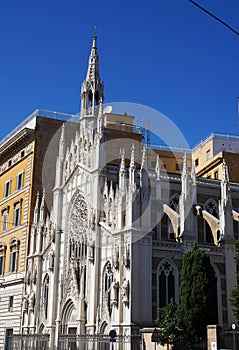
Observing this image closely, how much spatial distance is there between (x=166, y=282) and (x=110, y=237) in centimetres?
481

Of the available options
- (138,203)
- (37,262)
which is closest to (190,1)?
(138,203)

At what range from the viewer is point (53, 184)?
48.6 m

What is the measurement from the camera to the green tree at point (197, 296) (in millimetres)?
27859

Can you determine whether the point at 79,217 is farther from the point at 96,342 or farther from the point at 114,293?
the point at 96,342

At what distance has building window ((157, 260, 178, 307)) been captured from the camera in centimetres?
3294

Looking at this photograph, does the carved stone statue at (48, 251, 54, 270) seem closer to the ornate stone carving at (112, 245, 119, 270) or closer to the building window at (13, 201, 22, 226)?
the building window at (13, 201, 22, 226)

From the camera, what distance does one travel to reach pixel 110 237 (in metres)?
35.0

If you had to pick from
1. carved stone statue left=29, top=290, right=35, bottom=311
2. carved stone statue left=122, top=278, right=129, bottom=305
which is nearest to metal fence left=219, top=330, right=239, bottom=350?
carved stone statue left=122, top=278, right=129, bottom=305

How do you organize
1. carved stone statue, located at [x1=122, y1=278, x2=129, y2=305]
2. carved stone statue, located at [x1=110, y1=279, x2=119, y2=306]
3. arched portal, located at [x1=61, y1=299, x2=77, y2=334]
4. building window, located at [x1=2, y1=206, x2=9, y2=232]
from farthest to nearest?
building window, located at [x1=2, y1=206, x2=9, y2=232]
arched portal, located at [x1=61, y1=299, x2=77, y2=334]
carved stone statue, located at [x1=110, y1=279, x2=119, y2=306]
carved stone statue, located at [x1=122, y1=278, x2=129, y2=305]

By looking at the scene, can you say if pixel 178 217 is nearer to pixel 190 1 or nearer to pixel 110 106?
pixel 110 106

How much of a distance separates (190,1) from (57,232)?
3044cm

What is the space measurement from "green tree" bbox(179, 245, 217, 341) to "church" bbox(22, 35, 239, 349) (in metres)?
3.72

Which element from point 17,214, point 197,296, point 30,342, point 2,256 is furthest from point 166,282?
point 2,256

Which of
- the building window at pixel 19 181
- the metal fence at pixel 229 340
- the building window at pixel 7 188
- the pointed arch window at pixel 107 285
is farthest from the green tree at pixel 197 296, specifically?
the building window at pixel 7 188
